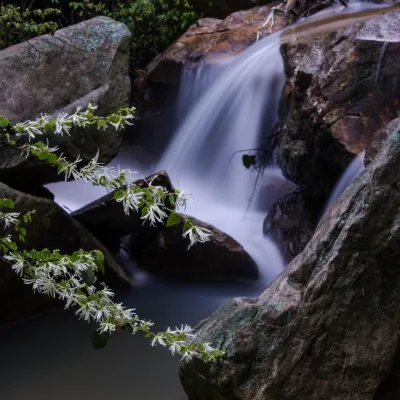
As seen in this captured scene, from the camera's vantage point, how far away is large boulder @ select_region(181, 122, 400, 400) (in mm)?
2244

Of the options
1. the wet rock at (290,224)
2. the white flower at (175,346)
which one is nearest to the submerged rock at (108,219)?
the wet rock at (290,224)

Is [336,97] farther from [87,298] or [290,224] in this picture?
[87,298]

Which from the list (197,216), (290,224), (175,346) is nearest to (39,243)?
(197,216)

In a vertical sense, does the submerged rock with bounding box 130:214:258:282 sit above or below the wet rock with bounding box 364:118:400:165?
below

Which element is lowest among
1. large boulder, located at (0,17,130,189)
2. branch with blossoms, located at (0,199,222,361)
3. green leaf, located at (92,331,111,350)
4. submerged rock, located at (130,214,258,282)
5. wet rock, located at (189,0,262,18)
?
submerged rock, located at (130,214,258,282)

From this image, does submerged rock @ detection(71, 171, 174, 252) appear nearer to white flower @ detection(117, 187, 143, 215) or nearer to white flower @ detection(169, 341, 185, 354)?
white flower @ detection(169, 341, 185, 354)

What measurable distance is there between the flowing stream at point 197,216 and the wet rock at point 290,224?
0.08 metres

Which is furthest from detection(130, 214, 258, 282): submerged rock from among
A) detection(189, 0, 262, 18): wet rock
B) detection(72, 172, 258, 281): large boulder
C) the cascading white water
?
detection(189, 0, 262, 18): wet rock

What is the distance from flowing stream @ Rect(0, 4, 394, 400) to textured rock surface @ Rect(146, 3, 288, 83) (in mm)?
205

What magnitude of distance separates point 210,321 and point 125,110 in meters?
1.28

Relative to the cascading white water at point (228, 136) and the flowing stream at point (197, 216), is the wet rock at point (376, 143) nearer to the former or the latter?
the flowing stream at point (197, 216)

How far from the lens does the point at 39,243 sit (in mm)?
3754

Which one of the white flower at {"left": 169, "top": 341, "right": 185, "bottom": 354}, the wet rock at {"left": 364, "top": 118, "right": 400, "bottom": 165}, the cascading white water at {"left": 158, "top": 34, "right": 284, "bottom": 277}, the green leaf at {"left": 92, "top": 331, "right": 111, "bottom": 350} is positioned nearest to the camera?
the white flower at {"left": 169, "top": 341, "right": 185, "bottom": 354}

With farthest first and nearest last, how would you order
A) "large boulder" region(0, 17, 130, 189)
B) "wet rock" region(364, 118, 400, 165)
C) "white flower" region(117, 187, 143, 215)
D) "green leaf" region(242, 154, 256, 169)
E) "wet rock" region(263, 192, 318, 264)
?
"green leaf" region(242, 154, 256, 169) < "wet rock" region(263, 192, 318, 264) < "large boulder" region(0, 17, 130, 189) < "wet rock" region(364, 118, 400, 165) < "white flower" region(117, 187, 143, 215)
